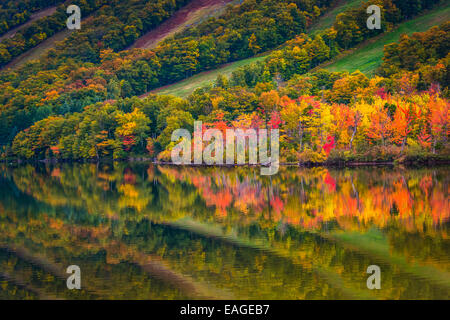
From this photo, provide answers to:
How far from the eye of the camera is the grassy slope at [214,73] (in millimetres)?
126562

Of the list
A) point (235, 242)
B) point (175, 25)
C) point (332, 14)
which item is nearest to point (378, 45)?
point (332, 14)

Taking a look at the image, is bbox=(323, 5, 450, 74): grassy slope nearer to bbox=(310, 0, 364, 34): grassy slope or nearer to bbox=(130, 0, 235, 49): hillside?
bbox=(310, 0, 364, 34): grassy slope

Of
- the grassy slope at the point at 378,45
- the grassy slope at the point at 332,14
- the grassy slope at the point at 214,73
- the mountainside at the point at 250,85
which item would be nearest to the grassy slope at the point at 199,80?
the grassy slope at the point at 214,73

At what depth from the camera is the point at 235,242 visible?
22.1 meters

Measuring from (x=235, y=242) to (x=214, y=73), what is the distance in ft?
378

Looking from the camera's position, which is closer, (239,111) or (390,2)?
(239,111)

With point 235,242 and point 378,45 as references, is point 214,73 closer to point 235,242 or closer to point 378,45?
point 378,45

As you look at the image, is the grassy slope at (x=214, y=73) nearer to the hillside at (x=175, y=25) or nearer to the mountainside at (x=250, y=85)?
the mountainside at (x=250, y=85)

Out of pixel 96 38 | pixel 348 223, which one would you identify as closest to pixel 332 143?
pixel 348 223

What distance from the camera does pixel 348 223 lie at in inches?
982

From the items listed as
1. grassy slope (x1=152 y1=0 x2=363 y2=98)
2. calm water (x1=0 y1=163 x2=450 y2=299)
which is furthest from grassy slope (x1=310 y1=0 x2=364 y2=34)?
calm water (x1=0 y1=163 x2=450 y2=299)

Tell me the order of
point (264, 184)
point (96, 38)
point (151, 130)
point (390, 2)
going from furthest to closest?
point (96, 38) → point (390, 2) → point (151, 130) → point (264, 184)
